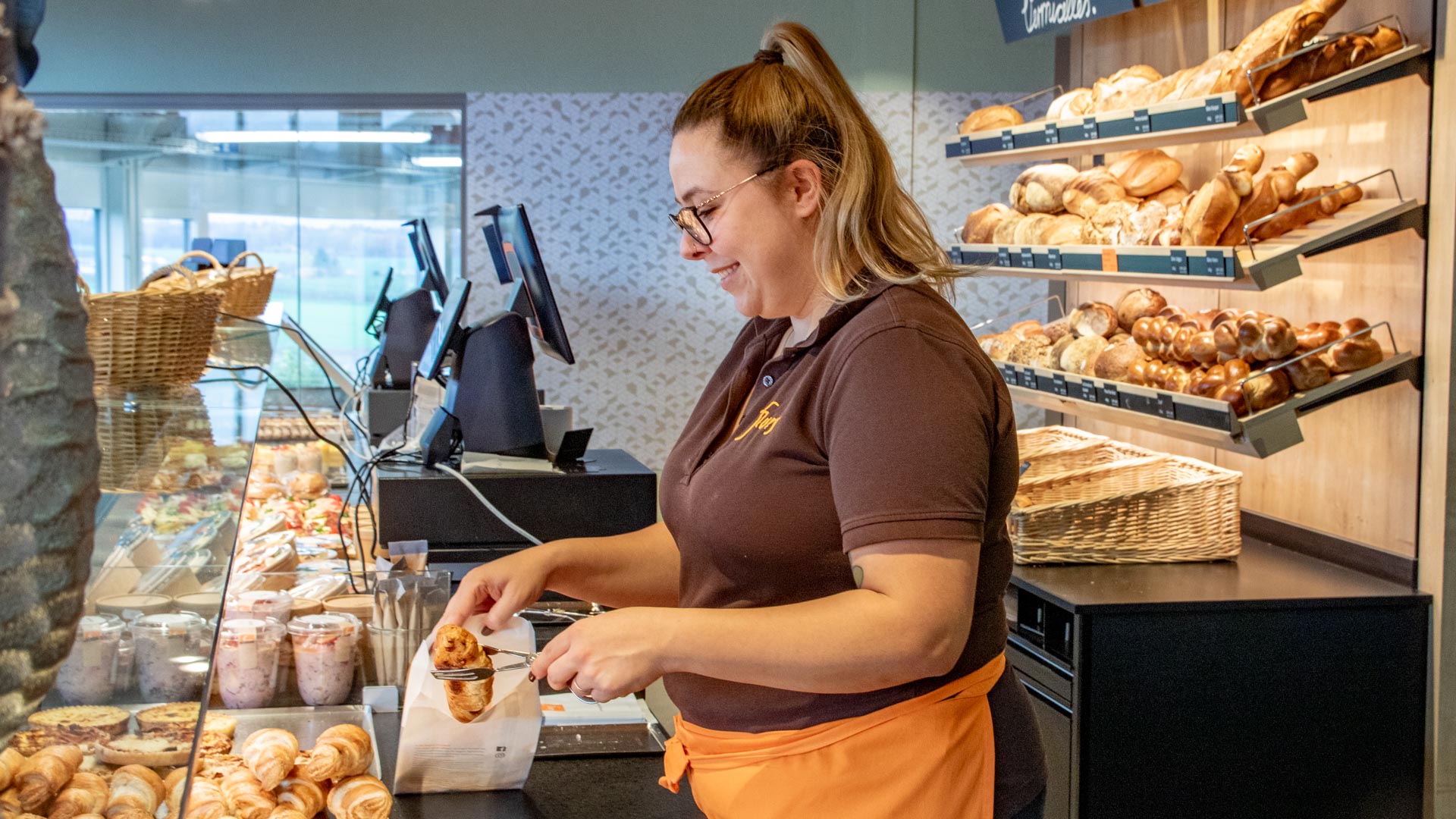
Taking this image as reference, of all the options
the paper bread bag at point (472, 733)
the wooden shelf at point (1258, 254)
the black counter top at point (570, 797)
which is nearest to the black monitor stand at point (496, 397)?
the wooden shelf at point (1258, 254)

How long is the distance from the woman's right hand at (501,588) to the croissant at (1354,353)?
1.96m

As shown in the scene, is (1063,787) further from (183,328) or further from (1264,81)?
(183,328)

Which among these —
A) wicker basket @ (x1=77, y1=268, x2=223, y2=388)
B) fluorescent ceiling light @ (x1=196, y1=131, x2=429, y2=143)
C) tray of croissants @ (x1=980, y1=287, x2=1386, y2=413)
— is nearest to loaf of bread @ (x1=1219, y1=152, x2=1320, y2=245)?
tray of croissants @ (x1=980, y1=287, x2=1386, y2=413)

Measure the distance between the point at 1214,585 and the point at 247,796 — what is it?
2027 mm

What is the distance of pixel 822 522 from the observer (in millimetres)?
1233

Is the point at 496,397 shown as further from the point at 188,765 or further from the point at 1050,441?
the point at 188,765

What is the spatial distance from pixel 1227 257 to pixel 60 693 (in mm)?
2502

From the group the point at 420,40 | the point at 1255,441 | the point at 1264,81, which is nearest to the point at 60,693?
the point at 1255,441

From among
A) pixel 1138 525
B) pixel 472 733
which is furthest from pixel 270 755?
pixel 1138 525

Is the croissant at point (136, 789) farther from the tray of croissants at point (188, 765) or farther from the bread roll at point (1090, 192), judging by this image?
the bread roll at point (1090, 192)

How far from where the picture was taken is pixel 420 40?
6570mm

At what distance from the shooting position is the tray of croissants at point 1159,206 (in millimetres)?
2762

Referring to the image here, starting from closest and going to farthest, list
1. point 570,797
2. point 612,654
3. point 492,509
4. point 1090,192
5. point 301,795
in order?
point 612,654 < point 301,795 < point 570,797 < point 492,509 < point 1090,192

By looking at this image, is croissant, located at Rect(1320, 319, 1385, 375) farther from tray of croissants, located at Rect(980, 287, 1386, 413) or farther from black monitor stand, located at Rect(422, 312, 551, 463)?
black monitor stand, located at Rect(422, 312, 551, 463)
